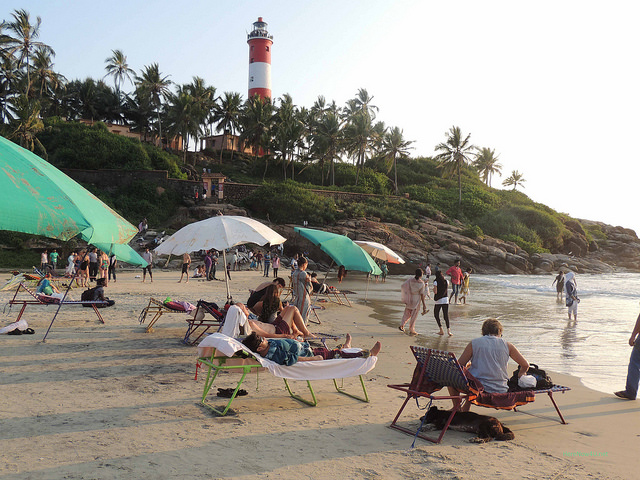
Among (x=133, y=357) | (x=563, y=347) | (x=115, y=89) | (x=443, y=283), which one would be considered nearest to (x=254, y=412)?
(x=133, y=357)

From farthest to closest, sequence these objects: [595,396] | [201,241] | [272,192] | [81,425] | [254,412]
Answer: [272,192]
[201,241]
[595,396]
[254,412]
[81,425]

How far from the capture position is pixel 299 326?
7.26 m

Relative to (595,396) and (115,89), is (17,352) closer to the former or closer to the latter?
(595,396)

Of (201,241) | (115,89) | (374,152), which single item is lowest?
(201,241)

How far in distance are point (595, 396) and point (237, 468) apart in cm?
559


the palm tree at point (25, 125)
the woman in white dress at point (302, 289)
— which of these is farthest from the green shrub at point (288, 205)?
the woman in white dress at point (302, 289)

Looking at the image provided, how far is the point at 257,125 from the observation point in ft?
188

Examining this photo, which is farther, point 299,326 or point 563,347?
point 563,347

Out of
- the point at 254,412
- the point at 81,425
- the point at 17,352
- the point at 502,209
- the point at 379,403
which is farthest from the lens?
the point at 502,209

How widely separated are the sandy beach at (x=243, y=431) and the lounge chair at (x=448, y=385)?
0.35 meters

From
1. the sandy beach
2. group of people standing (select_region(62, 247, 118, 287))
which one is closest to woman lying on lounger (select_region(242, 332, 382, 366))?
the sandy beach

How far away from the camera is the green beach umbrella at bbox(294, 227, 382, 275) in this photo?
13.7m

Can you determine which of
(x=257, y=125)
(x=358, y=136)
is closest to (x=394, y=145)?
(x=358, y=136)

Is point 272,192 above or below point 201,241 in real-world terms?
above
